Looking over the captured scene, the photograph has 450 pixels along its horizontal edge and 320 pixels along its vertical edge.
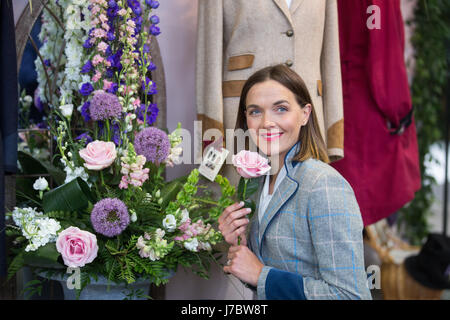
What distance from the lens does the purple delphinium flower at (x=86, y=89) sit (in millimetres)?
1300

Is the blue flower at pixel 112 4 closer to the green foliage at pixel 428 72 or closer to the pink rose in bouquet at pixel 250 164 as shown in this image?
the pink rose in bouquet at pixel 250 164

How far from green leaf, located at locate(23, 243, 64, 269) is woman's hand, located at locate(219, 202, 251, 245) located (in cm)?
44

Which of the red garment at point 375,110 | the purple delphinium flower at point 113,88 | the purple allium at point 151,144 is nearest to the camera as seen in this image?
the purple allium at point 151,144

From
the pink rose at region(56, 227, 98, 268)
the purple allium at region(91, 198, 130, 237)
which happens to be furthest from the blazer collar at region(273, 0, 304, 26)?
the pink rose at region(56, 227, 98, 268)

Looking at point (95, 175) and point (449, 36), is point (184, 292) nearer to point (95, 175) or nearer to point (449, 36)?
point (95, 175)

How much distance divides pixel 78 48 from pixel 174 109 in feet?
1.34

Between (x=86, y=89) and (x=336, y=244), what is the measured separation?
0.82 meters

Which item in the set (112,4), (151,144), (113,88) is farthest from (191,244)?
(112,4)

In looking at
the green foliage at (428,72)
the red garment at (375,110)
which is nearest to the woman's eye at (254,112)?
the red garment at (375,110)

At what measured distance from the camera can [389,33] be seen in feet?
4.63

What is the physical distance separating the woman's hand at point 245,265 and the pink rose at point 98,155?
A: 0.40 meters

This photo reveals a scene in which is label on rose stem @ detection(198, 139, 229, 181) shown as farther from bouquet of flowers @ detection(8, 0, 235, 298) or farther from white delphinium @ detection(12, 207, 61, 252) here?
white delphinium @ detection(12, 207, 61, 252)

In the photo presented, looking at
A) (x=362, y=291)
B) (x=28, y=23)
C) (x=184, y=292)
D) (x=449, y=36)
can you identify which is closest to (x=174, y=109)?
(x=28, y=23)

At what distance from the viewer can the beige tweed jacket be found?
1.32 meters
